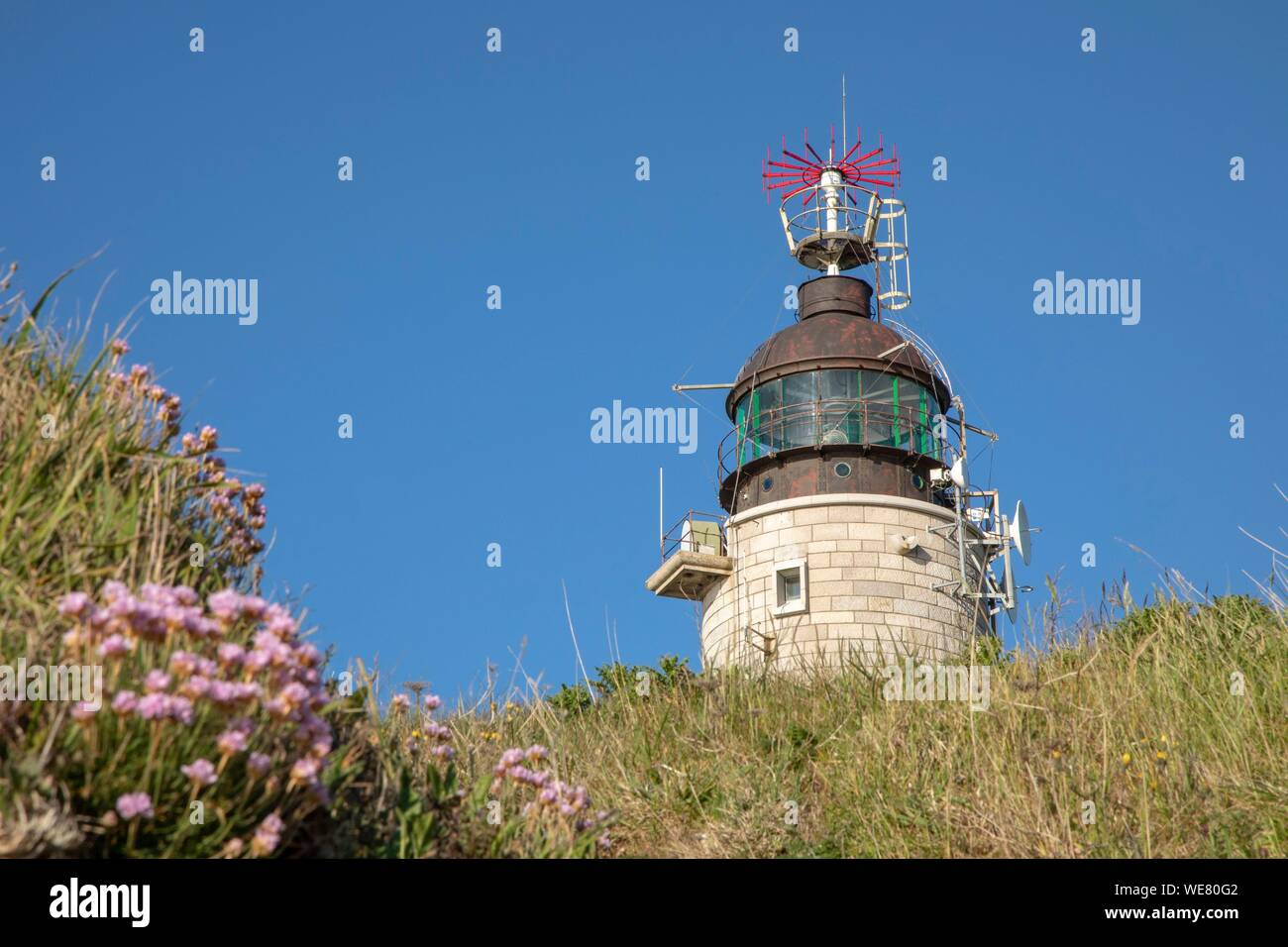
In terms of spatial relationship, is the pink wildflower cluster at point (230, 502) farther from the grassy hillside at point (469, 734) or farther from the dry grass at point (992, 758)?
the dry grass at point (992, 758)

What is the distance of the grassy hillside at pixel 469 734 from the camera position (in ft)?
11.3

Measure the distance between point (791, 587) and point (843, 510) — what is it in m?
1.82

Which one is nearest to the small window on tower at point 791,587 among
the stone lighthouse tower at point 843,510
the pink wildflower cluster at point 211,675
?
the stone lighthouse tower at point 843,510

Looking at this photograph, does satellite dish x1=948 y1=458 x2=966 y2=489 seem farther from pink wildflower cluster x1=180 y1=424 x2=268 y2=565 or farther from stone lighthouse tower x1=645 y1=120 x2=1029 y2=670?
pink wildflower cluster x1=180 y1=424 x2=268 y2=565

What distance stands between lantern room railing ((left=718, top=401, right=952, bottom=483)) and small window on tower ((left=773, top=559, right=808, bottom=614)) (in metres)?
2.39

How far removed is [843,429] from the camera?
81.7 feet

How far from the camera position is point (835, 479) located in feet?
80.6

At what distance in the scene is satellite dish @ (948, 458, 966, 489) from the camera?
25.0 meters

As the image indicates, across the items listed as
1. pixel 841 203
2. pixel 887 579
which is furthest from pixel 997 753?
pixel 841 203

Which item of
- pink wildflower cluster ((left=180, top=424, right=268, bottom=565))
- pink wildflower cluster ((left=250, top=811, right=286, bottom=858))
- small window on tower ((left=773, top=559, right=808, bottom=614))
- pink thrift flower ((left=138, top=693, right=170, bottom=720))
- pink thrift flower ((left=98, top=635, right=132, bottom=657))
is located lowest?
pink wildflower cluster ((left=250, top=811, right=286, bottom=858))

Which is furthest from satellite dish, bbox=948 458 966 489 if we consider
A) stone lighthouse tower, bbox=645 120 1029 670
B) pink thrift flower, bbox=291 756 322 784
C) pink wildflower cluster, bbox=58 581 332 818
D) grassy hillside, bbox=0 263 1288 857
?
pink thrift flower, bbox=291 756 322 784
